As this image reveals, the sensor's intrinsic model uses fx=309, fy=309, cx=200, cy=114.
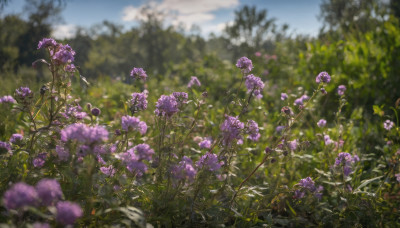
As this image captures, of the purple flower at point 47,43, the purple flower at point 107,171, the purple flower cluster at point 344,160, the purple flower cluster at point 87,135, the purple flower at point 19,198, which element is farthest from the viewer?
the purple flower cluster at point 344,160

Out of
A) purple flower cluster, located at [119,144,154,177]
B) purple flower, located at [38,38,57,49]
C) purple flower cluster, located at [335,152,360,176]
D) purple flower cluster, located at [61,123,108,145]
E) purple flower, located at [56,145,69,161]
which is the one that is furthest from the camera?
purple flower cluster, located at [335,152,360,176]

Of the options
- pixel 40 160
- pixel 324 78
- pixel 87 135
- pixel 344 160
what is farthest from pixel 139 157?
pixel 344 160

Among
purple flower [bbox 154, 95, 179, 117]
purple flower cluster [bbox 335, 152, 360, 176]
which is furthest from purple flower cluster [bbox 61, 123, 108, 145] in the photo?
purple flower cluster [bbox 335, 152, 360, 176]

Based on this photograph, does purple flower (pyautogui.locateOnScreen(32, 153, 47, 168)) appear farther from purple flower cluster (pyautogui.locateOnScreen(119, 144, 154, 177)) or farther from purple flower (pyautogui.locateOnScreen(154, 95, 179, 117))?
purple flower (pyautogui.locateOnScreen(154, 95, 179, 117))

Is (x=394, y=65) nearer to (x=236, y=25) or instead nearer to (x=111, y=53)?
(x=236, y=25)

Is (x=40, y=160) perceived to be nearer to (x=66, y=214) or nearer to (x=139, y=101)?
(x=139, y=101)

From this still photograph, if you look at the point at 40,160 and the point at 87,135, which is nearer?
the point at 87,135

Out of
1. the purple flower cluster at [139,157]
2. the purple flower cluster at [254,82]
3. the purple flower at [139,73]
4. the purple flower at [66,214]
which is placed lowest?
the purple flower at [66,214]

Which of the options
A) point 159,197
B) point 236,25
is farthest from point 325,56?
point 236,25

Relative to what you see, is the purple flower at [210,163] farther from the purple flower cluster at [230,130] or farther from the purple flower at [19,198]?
the purple flower at [19,198]

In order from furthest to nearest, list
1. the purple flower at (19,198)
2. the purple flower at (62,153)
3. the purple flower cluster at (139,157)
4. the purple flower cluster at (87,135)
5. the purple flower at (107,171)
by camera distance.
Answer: the purple flower at (107,171) < the purple flower at (62,153) < the purple flower cluster at (139,157) < the purple flower cluster at (87,135) < the purple flower at (19,198)

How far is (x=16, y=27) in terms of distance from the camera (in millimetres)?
18406

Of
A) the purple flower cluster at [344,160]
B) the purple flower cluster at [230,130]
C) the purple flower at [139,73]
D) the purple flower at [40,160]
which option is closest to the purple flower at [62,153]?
the purple flower at [40,160]

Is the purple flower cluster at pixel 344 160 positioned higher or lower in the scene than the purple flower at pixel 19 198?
lower
